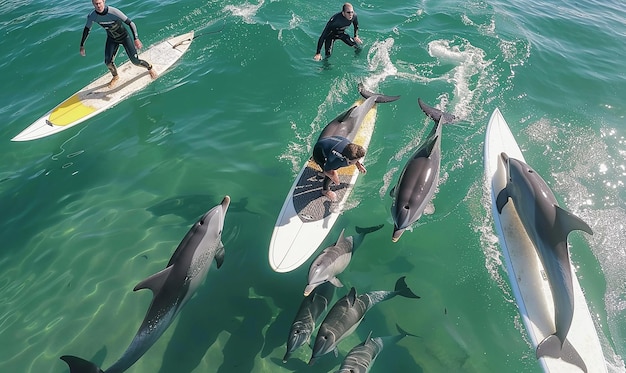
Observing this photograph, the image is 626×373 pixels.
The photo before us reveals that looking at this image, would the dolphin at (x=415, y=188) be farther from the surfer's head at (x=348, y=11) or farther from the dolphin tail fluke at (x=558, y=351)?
the surfer's head at (x=348, y=11)

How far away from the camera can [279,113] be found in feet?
39.0

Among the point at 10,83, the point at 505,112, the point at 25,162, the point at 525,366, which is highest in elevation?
the point at 10,83

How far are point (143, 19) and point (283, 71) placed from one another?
7.08 m

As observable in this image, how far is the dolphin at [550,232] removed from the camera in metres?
6.75

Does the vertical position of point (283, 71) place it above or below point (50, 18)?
below

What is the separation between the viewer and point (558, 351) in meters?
6.73

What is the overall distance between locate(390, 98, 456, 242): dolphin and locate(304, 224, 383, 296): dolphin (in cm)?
91

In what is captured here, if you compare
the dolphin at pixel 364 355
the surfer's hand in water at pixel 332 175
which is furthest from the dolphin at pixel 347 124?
the dolphin at pixel 364 355

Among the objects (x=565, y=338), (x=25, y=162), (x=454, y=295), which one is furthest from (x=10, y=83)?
(x=565, y=338)

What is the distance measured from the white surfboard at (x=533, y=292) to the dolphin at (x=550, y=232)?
0.25 m

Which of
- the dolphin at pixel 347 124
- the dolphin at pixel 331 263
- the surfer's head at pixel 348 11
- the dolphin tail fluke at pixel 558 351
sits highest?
the surfer's head at pixel 348 11

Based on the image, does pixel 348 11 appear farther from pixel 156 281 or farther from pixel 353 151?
pixel 156 281

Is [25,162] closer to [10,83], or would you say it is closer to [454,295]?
[10,83]

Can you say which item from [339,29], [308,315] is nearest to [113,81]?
[339,29]
